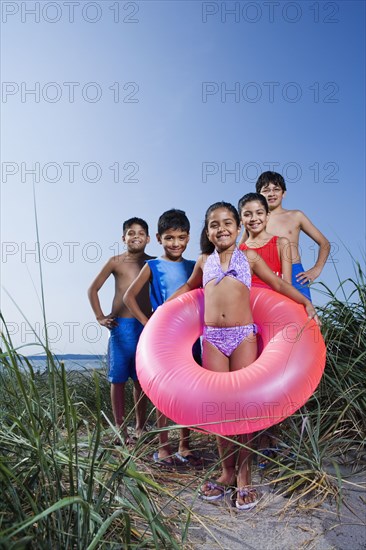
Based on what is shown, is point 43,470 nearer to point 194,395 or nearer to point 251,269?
point 194,395

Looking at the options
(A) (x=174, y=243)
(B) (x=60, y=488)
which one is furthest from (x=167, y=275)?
(B) (x=60, y=488)

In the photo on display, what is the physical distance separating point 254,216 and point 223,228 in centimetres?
57

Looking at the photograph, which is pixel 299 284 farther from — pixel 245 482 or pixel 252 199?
pixel 245 482

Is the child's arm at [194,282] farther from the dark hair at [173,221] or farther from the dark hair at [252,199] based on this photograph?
the dark hair at [252,199]

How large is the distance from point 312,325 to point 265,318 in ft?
0.94

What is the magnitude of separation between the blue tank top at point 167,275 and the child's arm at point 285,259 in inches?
24.7

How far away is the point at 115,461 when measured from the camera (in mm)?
2117

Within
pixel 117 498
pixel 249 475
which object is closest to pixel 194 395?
pixel 249 475

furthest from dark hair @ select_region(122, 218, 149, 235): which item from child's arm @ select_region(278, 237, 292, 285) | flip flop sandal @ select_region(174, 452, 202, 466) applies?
flip flop sandal @ select_region(174, 452, 202, 466)

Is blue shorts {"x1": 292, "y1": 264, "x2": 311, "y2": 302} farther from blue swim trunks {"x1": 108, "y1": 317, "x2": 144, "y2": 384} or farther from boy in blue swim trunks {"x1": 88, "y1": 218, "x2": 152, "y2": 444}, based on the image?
blue swim trunks {"x1": 108, "y1": 317, "x2": 144, "y2": 384}

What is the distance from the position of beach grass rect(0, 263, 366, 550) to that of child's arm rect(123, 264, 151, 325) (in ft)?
2.53

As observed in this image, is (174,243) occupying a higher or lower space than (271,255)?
higher

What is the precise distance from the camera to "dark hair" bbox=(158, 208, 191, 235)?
12.1 feet

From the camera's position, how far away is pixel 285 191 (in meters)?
4.21
